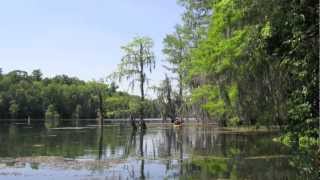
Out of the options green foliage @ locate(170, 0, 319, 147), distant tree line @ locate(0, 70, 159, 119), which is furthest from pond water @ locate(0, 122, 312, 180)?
distant tree line @ locate(0, 70, 159, 119)

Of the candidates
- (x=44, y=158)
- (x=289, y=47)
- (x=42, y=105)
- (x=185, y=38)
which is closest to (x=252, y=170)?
(x=289, y=47)

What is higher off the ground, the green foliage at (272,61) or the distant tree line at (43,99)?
the distant tree line at (43,99)

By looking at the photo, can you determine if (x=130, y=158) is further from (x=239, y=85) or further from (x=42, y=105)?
(x=42, y=105)

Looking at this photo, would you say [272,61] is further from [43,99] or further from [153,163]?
[43,99]

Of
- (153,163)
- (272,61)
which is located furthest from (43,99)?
(272,61)

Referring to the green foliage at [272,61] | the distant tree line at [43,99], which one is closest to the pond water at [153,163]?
the green foliage at [272,61]

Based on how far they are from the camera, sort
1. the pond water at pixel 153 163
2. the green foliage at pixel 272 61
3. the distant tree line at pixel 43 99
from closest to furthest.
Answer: the green foliage at pixel 272 61, the pond water at pixel 153 163, the distant tree line at pixel 43 99

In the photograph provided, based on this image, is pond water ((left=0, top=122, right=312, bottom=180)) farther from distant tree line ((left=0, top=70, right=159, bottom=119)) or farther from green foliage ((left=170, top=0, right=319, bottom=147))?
distant tree line ((left=0, top=70, right=159, bottom=119))

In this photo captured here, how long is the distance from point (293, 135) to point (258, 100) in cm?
1175

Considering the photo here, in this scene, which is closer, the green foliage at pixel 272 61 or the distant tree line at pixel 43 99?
the green foliage at pixel 272 61

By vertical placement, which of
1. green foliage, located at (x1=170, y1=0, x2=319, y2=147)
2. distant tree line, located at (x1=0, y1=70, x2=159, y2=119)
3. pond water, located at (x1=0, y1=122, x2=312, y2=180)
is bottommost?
pond water, located at (x1=0, y1=122, x2=312, y2=180)

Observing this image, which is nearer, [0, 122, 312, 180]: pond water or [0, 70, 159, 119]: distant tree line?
[0, 122, 312, 180]: pond water

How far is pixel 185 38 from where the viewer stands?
5816cm

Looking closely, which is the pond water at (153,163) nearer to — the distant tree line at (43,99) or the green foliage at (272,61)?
the green foliage at (272,61)
